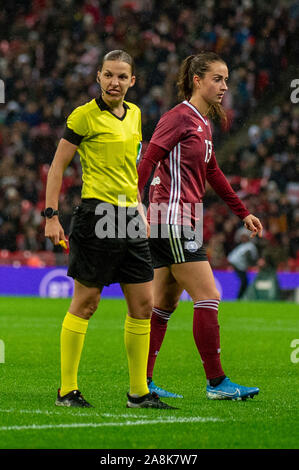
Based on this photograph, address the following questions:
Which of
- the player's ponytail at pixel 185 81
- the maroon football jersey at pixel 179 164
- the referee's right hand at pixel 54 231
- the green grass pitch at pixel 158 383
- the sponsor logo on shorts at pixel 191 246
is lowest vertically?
the green grass pitch at pixel 158 383

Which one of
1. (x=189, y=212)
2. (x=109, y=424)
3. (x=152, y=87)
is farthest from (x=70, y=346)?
(x=152, y=87)

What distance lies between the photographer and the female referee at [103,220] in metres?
5.40

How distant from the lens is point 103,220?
541 centimetres

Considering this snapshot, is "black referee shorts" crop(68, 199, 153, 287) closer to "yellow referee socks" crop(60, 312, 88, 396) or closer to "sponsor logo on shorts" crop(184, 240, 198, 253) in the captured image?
"yellow referee socks" crop(60, 312, 88, 396)

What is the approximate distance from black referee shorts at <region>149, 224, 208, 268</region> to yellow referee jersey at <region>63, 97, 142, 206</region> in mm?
626

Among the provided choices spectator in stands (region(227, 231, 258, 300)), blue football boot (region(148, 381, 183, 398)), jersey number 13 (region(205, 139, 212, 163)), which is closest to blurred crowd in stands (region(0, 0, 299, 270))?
spectator in stands (region(227, 231, 258, 300))

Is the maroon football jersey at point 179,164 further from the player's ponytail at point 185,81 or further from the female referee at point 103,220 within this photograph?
the female referee at point 103,220

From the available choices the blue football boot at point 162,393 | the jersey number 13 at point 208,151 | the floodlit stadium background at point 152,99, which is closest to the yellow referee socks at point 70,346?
the blue football boot at point 162,393

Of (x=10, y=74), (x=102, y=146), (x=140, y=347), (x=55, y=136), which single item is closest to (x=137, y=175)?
(x=102, y=146)

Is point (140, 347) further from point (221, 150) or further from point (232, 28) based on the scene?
point (232, 28)

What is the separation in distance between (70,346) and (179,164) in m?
1.43

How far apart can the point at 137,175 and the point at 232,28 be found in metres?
18.6

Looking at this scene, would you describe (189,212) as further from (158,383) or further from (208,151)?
(158,383)

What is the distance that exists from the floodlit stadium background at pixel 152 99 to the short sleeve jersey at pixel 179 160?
1300cm
